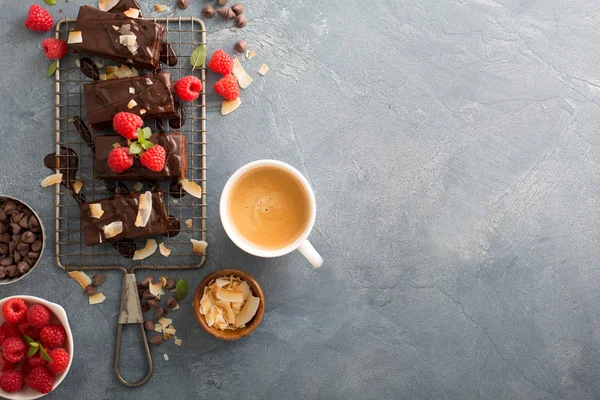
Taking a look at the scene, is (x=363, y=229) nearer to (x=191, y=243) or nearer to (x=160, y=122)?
(x=191, y=243)

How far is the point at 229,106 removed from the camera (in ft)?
6.06

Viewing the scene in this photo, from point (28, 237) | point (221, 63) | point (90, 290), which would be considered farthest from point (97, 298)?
point (221, 63)

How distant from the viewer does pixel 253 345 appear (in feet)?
6.10

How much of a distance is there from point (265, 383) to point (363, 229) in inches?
23.5

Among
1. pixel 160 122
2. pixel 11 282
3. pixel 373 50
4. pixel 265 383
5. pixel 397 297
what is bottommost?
pixel 265 383

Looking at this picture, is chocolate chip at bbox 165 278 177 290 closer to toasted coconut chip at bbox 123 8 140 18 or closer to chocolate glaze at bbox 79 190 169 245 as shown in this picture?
chocolate glaze at bbox 79 190 169 245

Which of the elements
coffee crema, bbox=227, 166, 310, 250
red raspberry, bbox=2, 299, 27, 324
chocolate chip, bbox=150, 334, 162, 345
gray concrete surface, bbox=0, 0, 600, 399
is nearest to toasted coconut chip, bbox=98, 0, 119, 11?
gray concrete surface, bbox=0, 0, 600, 399

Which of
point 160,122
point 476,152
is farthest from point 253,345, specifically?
point 476,152

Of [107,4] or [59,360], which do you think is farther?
[107,4]

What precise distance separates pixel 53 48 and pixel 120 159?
0.44 meters

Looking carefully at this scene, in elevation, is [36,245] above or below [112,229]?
below

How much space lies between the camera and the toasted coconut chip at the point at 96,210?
5.72 ft

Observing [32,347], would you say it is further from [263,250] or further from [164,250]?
[263,250]

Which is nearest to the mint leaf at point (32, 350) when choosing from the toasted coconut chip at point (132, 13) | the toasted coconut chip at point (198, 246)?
the toasted coconut chip at point (198, 246)
